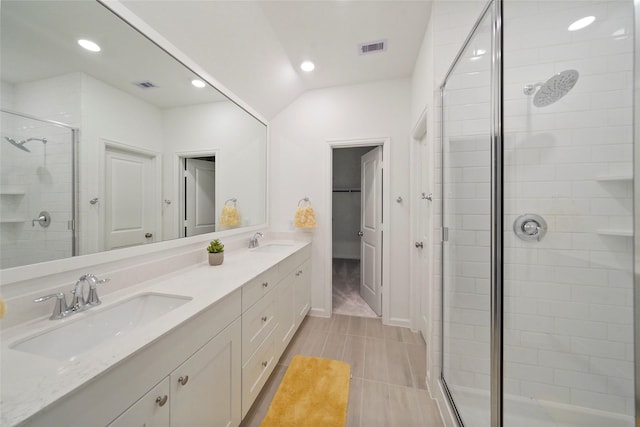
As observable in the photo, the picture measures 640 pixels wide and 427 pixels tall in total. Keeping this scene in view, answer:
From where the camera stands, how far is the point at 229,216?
2020 mm

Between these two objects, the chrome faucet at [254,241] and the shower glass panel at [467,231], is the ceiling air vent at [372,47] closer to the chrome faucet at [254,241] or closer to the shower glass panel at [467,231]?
the shower glass panel at [467,231]

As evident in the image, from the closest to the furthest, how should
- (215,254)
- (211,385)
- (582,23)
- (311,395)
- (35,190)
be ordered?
(35,190), (211,385), (582,23), (311,395), (215,254)

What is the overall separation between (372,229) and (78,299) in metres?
2.45

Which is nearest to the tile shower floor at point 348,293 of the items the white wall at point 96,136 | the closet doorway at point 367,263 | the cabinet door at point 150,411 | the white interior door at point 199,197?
the closet doorway at point 367,263

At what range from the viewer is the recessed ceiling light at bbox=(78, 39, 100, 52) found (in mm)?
975

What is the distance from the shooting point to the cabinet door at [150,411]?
0.64 m

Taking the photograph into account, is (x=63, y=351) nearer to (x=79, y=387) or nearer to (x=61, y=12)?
(x=79, y=387)

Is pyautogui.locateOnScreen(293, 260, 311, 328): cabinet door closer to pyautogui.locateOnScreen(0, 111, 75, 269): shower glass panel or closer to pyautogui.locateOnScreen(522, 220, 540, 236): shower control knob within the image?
pyautogui.locateOnScreen(0, 111, 75, 269): shower glass panel

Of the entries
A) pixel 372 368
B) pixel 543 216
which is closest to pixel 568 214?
pixel 543 216

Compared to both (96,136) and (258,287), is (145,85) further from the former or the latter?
(258,287)

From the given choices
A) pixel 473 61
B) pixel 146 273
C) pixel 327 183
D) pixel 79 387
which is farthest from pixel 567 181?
pixel 146 273

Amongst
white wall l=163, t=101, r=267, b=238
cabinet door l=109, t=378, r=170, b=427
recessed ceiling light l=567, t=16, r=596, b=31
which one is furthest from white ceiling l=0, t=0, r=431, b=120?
cabinet door l=109, t=378, r=170, b=427

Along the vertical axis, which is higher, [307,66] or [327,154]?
[307,66]

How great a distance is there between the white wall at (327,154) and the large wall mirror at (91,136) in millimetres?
1064
